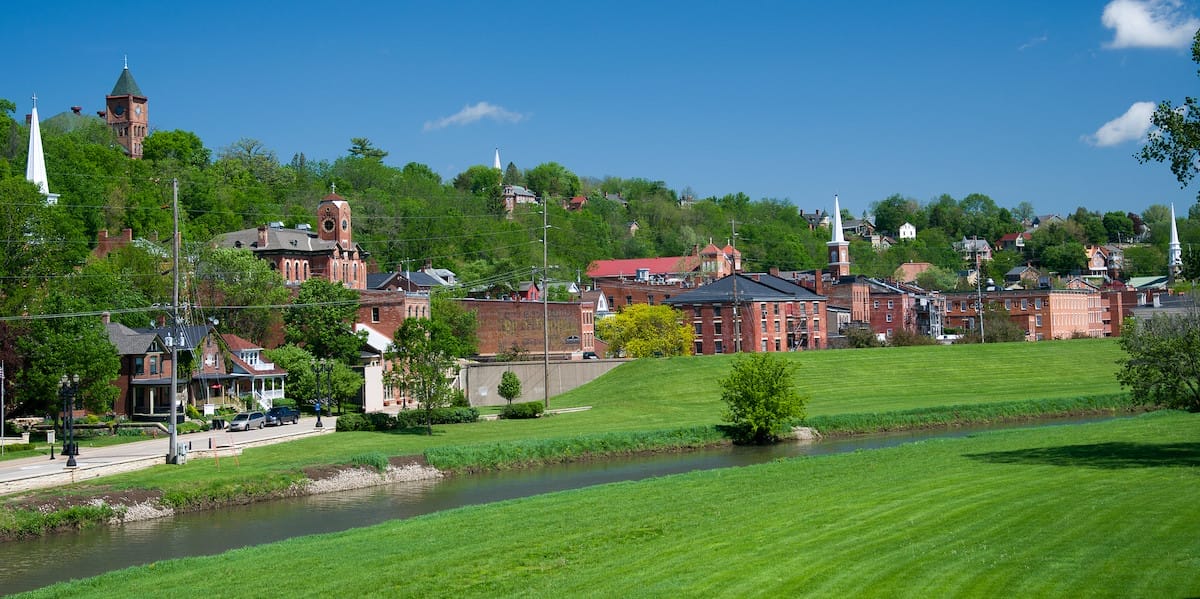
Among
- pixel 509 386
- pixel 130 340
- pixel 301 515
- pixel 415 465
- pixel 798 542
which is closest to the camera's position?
pixel 798 542

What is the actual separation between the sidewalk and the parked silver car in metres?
0.77

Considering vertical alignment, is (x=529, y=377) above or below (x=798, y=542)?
above

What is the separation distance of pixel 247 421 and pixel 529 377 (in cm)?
2551

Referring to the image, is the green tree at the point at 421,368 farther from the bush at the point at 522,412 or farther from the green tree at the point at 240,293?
the green tree at the point at 240,293

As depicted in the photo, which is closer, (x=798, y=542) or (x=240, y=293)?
(x=798, y=542)

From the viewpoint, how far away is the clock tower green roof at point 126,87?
18000cm

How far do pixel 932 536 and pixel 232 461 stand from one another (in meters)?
31.1

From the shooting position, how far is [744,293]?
104688mm

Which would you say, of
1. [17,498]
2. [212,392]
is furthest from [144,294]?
[17,498]

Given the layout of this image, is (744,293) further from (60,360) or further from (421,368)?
(60,360)

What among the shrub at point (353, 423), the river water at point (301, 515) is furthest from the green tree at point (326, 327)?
the river water at point (301, 515)

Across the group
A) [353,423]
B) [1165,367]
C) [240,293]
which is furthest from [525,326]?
[1165,367]

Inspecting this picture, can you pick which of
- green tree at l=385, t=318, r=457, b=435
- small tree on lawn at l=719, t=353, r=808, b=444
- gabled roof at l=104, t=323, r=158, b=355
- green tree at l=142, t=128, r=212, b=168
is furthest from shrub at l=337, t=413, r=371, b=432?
green tree at l=142, t=128, r=212, b=168

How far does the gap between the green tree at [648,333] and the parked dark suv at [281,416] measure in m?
38.1
